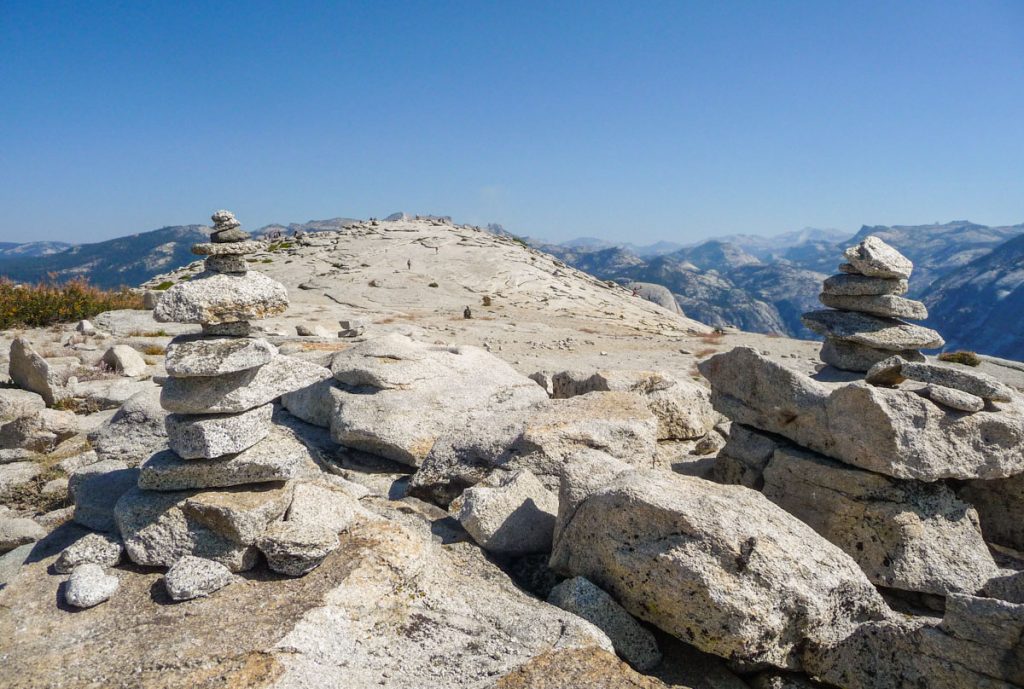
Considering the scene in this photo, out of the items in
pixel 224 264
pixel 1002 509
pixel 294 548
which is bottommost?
pixel 1002 509

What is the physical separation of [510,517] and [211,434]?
412cm

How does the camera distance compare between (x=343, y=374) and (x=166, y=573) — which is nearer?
(x=166, y=573)

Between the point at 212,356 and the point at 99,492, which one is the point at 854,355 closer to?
the point at 212,356

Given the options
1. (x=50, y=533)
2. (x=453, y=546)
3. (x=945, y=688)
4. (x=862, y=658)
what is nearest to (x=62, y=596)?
(x=50, y=533)

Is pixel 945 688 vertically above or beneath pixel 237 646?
beneath

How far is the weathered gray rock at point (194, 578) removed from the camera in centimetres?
616

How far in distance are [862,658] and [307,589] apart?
19.6 ft

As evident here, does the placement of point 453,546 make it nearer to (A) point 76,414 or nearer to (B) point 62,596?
(B) point 62,596

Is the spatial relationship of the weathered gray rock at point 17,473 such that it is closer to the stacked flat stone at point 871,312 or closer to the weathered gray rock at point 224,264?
the weathered gray rock at point 224,264

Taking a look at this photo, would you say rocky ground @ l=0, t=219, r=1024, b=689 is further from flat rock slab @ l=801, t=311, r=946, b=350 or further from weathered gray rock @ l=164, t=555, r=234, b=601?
flat rock slab @ l=801, t=311, r=946, b=350

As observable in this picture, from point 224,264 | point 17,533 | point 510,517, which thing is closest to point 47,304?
point 17,533

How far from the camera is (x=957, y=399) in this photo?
797 cm

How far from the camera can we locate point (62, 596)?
6.36m

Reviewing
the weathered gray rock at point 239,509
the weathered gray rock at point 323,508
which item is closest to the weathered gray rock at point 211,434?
the weathered gray rock at point 239,509
